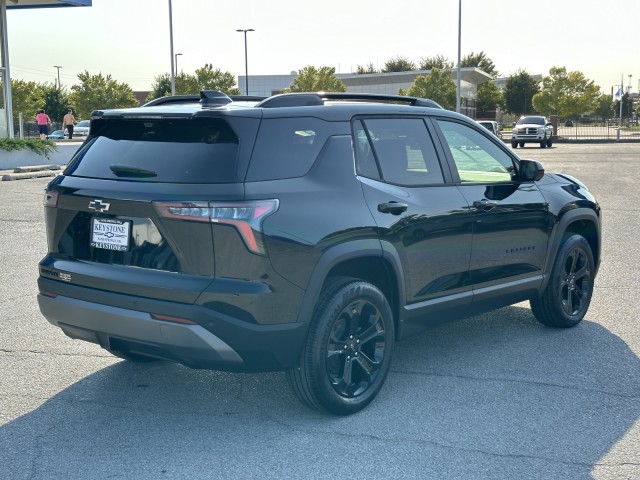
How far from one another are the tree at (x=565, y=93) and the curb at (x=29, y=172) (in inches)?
2372

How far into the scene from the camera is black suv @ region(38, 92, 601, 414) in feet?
13.7

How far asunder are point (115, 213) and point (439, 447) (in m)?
2.07

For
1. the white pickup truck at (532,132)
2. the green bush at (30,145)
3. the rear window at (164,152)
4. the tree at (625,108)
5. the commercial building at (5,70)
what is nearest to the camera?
the rear window at (164,152)

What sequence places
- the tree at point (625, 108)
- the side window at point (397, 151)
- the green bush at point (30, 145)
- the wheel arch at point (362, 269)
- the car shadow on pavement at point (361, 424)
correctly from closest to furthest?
the car shadow on pavement at point (361, 424)
the wheel arch at point (362, 269)
the side window at point (397, 151)
the green bush at point (30, 145)
the tree at point (625, 108)

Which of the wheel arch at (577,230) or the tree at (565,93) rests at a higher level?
the tree at (565,93)

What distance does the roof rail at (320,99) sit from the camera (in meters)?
4.67

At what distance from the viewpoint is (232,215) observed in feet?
13.6

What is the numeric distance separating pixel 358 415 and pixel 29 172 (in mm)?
19400

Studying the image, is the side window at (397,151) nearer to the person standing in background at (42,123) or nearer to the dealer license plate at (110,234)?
the dealer license plate at (110,234)

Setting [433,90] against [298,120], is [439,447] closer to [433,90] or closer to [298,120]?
[298,120]

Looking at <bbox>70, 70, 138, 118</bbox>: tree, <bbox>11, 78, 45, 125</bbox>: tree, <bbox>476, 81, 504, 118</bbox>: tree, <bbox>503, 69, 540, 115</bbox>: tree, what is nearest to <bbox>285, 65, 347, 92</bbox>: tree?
<bbox>70, 70, 138, 118</bbox>: tree

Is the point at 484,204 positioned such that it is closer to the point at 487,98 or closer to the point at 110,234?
the point at 110,234

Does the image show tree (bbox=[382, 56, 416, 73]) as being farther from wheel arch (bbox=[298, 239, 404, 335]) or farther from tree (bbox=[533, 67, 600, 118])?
wheel arch (bbox=[298, 239, 404, 335])

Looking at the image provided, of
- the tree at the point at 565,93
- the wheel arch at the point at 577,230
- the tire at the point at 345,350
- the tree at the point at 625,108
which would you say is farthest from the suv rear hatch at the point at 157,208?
the tree at the point at 625,108
